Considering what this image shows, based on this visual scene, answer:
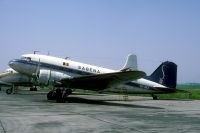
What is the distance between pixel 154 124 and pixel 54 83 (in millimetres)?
12763

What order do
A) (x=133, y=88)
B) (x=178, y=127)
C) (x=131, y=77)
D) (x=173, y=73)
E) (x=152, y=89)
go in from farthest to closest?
(x=173, y=73) → (x=152, y=89) → (x=133, y=88) → (x=131, y=77) → (x=178, y=127)

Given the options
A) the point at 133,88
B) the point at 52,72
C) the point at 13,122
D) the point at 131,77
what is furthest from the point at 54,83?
the point at 13,122

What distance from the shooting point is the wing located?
22.8m

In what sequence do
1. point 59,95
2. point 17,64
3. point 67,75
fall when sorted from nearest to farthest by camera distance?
1. point 59,95
2. point 67,75
3. point 17,64

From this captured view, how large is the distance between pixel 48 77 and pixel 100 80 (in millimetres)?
3663

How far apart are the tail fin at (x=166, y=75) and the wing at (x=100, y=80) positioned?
7.72m

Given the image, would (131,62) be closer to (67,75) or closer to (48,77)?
(67,75)

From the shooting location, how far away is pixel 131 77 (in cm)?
2345

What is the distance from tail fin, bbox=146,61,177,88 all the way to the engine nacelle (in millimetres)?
11266

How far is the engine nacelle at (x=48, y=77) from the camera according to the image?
77.6 feet

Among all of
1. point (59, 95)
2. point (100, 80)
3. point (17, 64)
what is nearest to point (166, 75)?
point (100, 80)

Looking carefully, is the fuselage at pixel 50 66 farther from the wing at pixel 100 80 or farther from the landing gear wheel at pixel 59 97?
the landing gear wheel at pixel 59 97

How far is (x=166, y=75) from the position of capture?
32.0 metres

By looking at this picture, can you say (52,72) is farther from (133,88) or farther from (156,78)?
(156,78)
